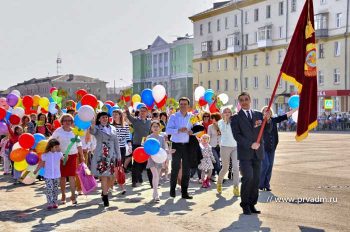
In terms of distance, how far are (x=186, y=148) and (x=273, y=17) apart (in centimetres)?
5536

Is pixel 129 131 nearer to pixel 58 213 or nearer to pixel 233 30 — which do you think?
pixel 58 213

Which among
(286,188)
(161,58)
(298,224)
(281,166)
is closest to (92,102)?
(286,188)

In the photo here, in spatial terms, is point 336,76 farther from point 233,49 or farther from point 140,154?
point 140,154

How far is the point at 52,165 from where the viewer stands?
33.8 ft

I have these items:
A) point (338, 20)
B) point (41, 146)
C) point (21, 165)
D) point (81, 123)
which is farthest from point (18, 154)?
point (338, 20)

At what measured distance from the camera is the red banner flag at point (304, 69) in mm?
9156

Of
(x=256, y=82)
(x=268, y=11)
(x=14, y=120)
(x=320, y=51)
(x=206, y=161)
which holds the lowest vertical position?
(x=206, y=161)

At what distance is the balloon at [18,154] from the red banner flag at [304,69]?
574cm

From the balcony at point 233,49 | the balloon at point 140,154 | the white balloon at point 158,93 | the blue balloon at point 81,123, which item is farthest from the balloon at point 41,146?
the balcony at point 233,49

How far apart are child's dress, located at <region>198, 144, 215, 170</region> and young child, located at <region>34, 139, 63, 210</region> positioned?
3.71 meters

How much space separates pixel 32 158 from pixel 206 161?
3935 millimetres

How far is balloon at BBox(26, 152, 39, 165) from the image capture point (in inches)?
450

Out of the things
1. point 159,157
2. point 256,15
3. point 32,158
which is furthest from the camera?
point 256,15

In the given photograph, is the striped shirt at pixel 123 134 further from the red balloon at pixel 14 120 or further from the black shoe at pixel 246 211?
the black shoe at pixel 246 211
